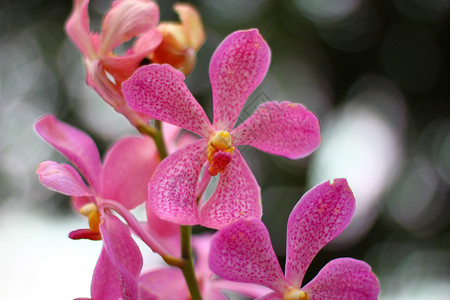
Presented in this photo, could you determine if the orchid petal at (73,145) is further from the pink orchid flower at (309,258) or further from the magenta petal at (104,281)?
the pink orchid flower at (309,258)

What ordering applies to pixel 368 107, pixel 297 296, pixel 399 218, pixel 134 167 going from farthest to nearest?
pixel 368 107, pixel 399 218, pixel 134 167, pixel 297 296

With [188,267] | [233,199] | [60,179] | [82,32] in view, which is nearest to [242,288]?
[188,267]

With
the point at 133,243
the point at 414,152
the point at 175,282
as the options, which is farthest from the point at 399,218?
the point at 133,243

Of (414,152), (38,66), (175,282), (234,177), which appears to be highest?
(234,177)

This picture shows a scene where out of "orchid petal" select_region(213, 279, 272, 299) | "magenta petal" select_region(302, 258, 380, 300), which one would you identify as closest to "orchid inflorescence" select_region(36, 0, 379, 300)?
"magenta petal" select_region(302, 258, 380, 300)

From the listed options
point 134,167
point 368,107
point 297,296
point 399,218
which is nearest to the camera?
point 297,296

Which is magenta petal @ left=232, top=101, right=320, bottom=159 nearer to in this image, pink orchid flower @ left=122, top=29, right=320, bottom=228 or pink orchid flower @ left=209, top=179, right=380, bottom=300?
pink orchid flower @ left=122, top=29, right=320, bottom=228

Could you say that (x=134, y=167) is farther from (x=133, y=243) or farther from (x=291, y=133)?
(x=291, y=133)
